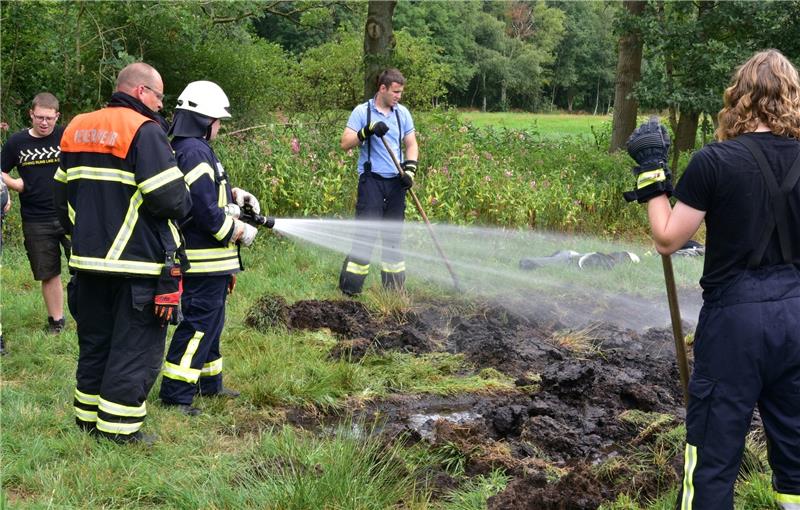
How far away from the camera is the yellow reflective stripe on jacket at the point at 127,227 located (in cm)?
440

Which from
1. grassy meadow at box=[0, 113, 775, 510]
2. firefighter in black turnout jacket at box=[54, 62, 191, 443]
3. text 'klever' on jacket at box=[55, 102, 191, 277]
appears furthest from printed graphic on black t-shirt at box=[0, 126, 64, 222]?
text 'klever' on jacket at box=[55, 102, 191, 277]

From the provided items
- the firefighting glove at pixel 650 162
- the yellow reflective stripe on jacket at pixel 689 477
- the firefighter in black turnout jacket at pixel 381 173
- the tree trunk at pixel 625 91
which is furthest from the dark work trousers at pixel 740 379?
the tree trunk at pixel 625 91

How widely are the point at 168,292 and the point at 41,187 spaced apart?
2812mm

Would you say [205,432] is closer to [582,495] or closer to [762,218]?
[582,495]

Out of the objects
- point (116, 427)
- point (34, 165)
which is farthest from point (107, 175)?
point (34, 165)

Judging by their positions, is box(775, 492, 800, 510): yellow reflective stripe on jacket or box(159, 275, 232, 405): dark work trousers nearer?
box(775, 492, 800, 510): yellow reflective stripe on jacket

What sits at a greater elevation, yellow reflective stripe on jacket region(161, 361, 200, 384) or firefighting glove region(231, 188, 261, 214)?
firefighting glove region(231, 188, 261, 214)

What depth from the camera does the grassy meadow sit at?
3.77m

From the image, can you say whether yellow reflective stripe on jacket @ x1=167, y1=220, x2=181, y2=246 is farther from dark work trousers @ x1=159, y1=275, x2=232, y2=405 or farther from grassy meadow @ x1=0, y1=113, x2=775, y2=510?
grassy meadow @ x1=0, y1=113, x2=775, y2=510

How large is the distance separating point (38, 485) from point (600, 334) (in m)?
4.72

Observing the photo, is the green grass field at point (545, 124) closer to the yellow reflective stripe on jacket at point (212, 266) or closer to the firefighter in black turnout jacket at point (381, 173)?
the firefighter in black turnout jacket at point (381, 173)

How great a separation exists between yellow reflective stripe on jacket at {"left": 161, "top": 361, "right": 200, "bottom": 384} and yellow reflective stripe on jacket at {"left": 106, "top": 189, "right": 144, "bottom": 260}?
103cm

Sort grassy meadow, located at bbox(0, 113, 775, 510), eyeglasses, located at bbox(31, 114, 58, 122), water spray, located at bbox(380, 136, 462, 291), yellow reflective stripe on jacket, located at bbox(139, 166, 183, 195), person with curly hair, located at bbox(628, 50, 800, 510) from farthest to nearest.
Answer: water spray, located at bbox(380, 136, 462, 291), eyeglasses, located at bbox(31, 114, 58, 122), yellow reflective stripe on jacket, located at bbox(139, 166, 183, 195), grassy meadow, located at bbox(0, 113, 775, 510), person with curly hair, located at bbox(628, 50, 800, 510)

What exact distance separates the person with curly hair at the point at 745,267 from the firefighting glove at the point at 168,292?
2.63 metres
